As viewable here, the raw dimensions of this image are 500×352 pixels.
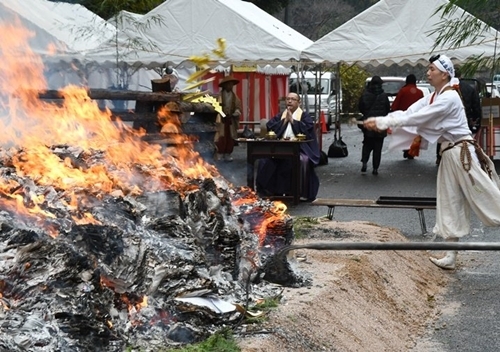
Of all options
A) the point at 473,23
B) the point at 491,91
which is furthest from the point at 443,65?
the point at 491,91

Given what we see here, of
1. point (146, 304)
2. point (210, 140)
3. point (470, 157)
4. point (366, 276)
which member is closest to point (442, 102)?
point (470, 157)

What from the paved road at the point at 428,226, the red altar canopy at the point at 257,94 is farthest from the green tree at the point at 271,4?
the paved road at the point at 428,226

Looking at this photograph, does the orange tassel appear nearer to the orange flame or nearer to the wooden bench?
the wooden bench

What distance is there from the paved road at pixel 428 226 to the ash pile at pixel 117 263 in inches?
A: 59.0

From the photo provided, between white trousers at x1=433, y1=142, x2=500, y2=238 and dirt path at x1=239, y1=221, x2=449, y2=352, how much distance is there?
0.45 m

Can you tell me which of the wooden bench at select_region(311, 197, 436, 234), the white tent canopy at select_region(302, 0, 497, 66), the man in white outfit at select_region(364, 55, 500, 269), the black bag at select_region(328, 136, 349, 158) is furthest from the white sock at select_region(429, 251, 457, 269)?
the black bag at select_region(328, 136, 349, 158)

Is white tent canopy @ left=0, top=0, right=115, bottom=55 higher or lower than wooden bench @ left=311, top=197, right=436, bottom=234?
higher

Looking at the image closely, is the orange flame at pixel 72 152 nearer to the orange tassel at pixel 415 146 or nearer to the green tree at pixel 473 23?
the orange tassel at pixel 415 146

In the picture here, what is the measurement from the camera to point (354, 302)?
22.6 feet

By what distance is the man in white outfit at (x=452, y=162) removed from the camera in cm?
916

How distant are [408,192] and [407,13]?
355 cm

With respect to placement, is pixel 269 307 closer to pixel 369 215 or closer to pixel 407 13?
pixel 369 215

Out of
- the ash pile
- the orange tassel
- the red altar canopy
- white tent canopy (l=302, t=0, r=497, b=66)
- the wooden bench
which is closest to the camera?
the ash pile

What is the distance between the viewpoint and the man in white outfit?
9.16 m
